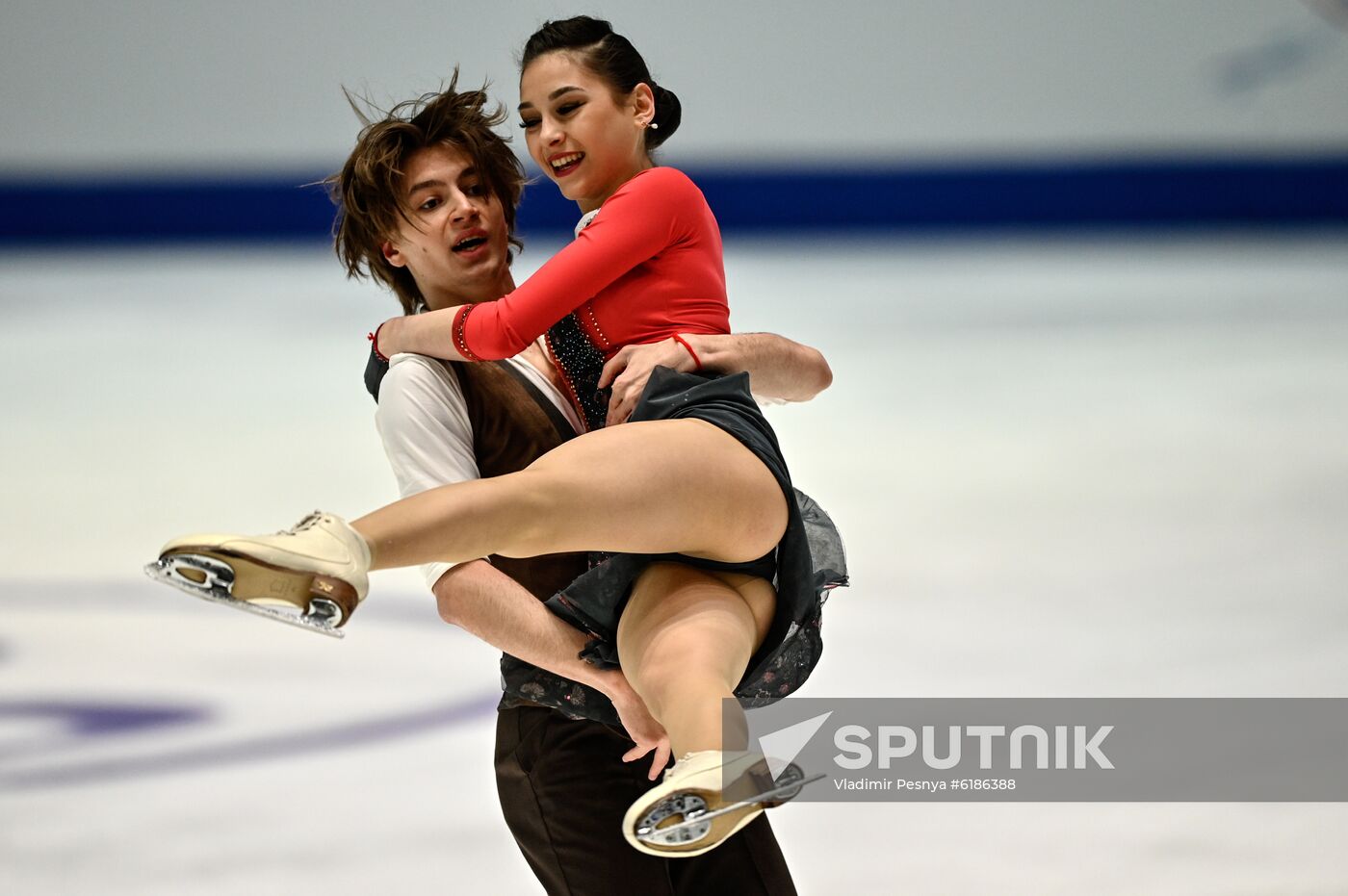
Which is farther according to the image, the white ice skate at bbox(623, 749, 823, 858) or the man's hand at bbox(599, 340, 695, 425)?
the man's hand at bbox(599, 340, 695, 425)

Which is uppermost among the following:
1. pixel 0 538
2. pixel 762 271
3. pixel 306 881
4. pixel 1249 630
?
pixel 762 271

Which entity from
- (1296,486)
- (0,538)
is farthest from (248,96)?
(1296,486)

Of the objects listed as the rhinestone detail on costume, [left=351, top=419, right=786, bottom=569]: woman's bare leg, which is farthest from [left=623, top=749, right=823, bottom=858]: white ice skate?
the rhinestone detail on costume

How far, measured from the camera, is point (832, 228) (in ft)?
34.4

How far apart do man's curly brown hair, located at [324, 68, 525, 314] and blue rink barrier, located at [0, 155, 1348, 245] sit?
7.92 metres

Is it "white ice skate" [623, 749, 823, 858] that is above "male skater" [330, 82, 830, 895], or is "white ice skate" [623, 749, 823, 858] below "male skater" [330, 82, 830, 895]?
below

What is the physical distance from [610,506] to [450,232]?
0.54 m

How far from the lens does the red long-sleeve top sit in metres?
1.90

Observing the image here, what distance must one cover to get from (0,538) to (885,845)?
279 cm

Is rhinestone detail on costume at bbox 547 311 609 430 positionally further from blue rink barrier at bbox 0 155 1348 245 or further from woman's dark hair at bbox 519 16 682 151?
blue rink barrier at bbox 0 155 1348 245

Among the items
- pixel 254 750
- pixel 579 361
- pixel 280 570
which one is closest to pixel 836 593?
pixel 254 750

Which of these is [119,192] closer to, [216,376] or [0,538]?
[216,376]

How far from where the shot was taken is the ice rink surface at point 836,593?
283cm

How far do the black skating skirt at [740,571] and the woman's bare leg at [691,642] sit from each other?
0.02 metres
